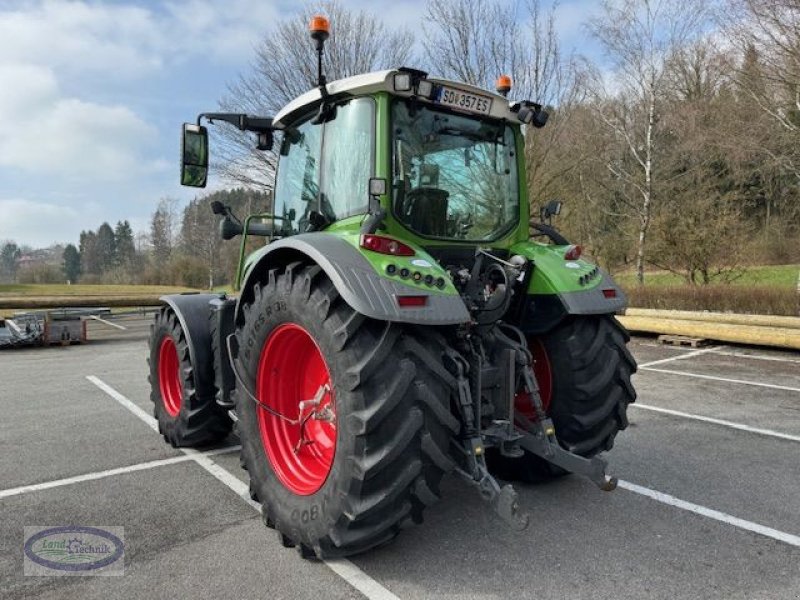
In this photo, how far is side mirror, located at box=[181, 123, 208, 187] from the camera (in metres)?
3.82

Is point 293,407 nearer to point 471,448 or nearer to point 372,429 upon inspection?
point 372,429

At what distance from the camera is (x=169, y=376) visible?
16.1ft

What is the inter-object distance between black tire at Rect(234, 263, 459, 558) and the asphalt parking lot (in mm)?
256

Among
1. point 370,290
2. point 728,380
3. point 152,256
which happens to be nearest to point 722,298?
point 728,380

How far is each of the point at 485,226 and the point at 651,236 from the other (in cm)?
1550

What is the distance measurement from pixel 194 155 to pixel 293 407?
1.88m

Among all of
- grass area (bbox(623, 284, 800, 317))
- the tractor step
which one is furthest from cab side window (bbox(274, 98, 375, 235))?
grass area (bbox(623, 284, 800, 317))

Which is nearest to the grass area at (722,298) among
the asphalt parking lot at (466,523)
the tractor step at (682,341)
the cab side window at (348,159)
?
the tractor step at (682,341)

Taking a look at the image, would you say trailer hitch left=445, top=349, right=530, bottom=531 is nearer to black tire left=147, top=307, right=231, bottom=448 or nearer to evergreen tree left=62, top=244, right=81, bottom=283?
black tire left=147, top=307, right=231, bottom=448

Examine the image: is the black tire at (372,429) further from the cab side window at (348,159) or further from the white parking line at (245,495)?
the cab side window at (348,159)

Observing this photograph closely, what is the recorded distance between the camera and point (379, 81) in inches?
119

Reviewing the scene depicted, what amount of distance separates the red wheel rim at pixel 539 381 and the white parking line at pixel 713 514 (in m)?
0.80

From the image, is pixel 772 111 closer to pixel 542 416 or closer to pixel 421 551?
pixel 542 416

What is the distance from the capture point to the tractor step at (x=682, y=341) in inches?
401
